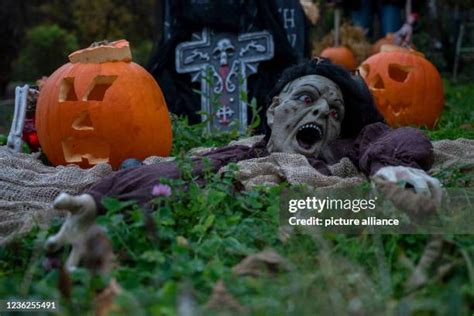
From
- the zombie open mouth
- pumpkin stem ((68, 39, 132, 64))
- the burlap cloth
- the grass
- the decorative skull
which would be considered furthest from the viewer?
the decorative skull

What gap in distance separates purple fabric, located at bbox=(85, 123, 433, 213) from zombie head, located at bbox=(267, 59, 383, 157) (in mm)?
82

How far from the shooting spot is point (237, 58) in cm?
664

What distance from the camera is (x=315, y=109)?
4090 millimetres

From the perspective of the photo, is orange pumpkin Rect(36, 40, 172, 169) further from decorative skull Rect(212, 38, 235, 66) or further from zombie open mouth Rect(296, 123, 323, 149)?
decorative skull Rect(212, 38, 235, 66)

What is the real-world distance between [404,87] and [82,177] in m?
2.61

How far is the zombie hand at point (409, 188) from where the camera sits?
113 inches

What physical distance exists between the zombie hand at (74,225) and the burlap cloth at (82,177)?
1.25 ft

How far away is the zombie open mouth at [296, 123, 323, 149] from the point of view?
4098mm

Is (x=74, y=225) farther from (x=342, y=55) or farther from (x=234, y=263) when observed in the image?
(x=342, y=55)

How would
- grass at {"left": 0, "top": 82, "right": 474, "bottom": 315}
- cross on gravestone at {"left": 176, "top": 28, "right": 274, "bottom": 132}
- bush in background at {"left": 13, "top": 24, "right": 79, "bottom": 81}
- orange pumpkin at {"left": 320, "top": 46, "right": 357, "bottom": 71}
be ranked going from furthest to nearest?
1. bush in background at {"left": 13, "top": 24, "right": 79, "bottom": 81}
2. orange pumpkin at {"left": 320, "top": 46, "right": 357, "bottom": 71}
3. cross on gravestone at {"left": 176, "top": 28, "right": 274, "bottom": 132}
4. grass at {"left": 0, "top": 82, "right": 474, "bottom": 315}

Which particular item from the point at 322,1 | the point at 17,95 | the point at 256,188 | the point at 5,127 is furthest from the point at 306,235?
the point at 322,1
